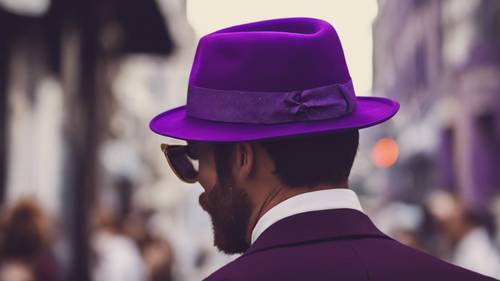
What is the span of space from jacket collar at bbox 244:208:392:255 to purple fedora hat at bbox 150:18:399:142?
168 millimetres

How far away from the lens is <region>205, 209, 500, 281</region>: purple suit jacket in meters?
1.77

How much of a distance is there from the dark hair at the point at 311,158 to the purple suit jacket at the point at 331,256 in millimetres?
70

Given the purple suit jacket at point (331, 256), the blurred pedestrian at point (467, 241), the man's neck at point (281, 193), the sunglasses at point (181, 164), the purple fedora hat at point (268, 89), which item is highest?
the purple fedora hat at point (268, 89)

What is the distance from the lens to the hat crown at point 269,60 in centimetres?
196

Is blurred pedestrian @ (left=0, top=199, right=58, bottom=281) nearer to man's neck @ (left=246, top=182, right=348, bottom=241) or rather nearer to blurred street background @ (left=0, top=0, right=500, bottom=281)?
blurred street background @ (left=0, top=0, right=500, bottom=281)

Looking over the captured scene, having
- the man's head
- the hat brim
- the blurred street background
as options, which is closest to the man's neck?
the man's head

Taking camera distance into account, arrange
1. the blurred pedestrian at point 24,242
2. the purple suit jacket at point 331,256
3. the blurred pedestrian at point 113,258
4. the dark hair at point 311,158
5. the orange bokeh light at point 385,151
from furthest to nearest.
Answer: the orange bokeh light at point 385,151 < the blurred pedestrian at point 113,258 < the blurred pedestrian at point 24,242 < the dark hair at point 311,158 < the purple suit jacket at point 331,256

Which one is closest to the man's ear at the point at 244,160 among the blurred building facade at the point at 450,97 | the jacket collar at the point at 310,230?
the jacket collar at the point at 310,230

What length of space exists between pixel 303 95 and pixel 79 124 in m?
8.61

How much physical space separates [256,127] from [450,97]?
19.7 m

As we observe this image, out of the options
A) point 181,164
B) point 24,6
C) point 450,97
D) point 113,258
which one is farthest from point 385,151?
point 181,164

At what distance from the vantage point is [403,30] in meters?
33.9

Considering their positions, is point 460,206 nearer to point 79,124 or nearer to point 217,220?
point 79,124

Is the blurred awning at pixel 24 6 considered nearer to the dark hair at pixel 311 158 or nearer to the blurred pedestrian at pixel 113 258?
the blurred pedestrian at pixel 113 258
